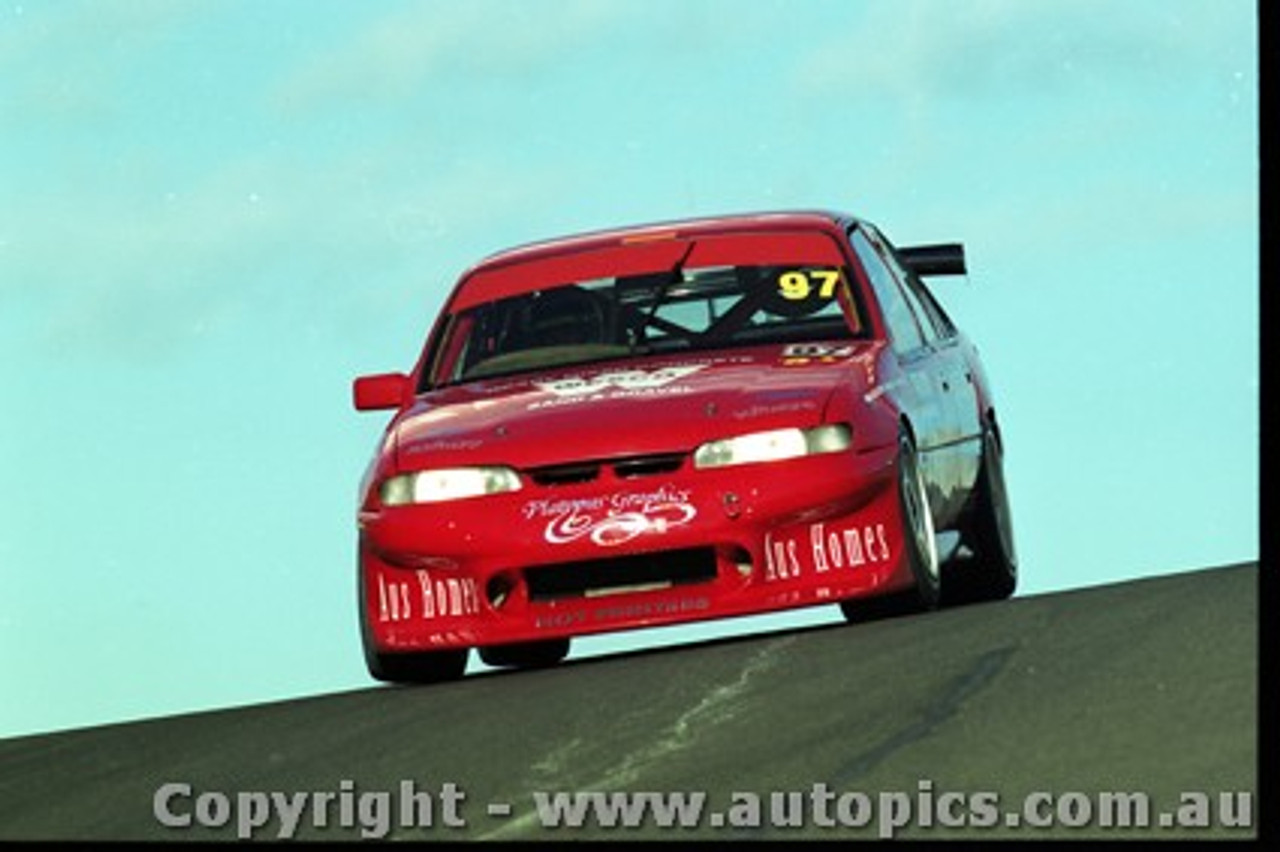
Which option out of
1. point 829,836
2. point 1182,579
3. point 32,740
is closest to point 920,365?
point 1182,579

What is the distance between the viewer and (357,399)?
14.2m

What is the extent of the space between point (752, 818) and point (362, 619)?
5.15 metres

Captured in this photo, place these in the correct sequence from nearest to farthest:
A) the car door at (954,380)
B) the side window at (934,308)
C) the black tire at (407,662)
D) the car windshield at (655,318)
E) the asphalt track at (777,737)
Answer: the asphalt track at (777,737)
the black tire at (407,662)
the car windshield at (655,318)
the car door at (954,380)
the side window at (934,308)

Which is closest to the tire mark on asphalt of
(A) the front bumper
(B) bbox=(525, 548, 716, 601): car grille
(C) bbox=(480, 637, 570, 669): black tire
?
(A) the front bumper

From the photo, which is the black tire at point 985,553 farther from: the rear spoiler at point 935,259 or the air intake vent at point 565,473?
the air intake vent at point 565,473

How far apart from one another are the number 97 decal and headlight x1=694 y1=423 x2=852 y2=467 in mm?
1505

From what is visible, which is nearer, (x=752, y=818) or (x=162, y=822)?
(x=752, y=818)

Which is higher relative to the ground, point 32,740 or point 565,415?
point 565,415

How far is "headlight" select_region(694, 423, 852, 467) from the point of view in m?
12.7

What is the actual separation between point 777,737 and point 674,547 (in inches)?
119

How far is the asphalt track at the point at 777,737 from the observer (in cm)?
824

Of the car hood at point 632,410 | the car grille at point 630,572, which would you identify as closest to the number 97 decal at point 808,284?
the car hood at point 632,410

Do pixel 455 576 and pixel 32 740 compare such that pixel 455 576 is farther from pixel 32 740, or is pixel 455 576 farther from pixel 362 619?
pixel 32 740

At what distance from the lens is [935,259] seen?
53.1 ft
